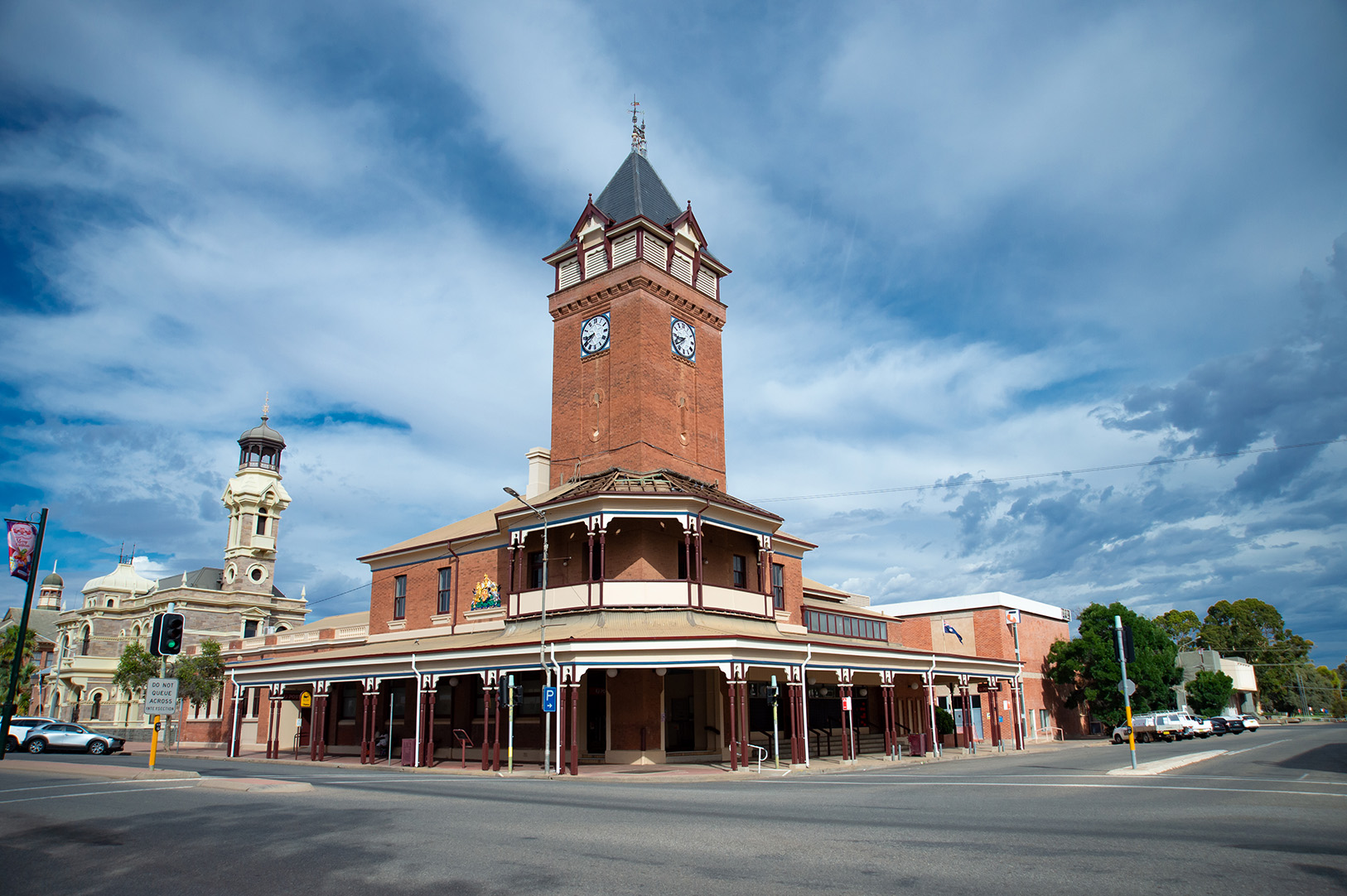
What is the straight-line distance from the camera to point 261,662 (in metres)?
37.7

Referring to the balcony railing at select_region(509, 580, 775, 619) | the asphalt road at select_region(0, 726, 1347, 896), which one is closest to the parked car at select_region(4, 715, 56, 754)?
the balcony railing at select_region(509, 580, 775, 619)

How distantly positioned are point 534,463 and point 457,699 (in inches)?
472

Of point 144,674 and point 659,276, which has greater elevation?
point 659,276

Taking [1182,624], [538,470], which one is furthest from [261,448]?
[1182,624]

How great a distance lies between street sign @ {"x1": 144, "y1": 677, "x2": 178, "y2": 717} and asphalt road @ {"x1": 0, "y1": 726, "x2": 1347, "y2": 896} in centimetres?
220

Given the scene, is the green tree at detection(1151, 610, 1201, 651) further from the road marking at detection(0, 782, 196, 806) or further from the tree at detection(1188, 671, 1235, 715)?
the road marking at detection(0, 782, 196, 806)

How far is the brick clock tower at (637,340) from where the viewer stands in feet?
125

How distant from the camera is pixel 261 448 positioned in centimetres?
8162

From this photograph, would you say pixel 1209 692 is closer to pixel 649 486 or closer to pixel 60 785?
pixel 649 486

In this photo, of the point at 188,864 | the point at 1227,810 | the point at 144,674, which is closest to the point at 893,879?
the point at 188,864

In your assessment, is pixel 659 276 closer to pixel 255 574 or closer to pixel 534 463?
pixel 534 463

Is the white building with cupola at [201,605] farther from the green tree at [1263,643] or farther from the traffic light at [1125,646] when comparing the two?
the green tree at [1263,643]

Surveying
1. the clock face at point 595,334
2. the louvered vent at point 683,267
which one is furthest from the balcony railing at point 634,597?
the louvered vent at point 683,267

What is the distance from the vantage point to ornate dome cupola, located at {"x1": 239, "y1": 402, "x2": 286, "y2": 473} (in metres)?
80.7
